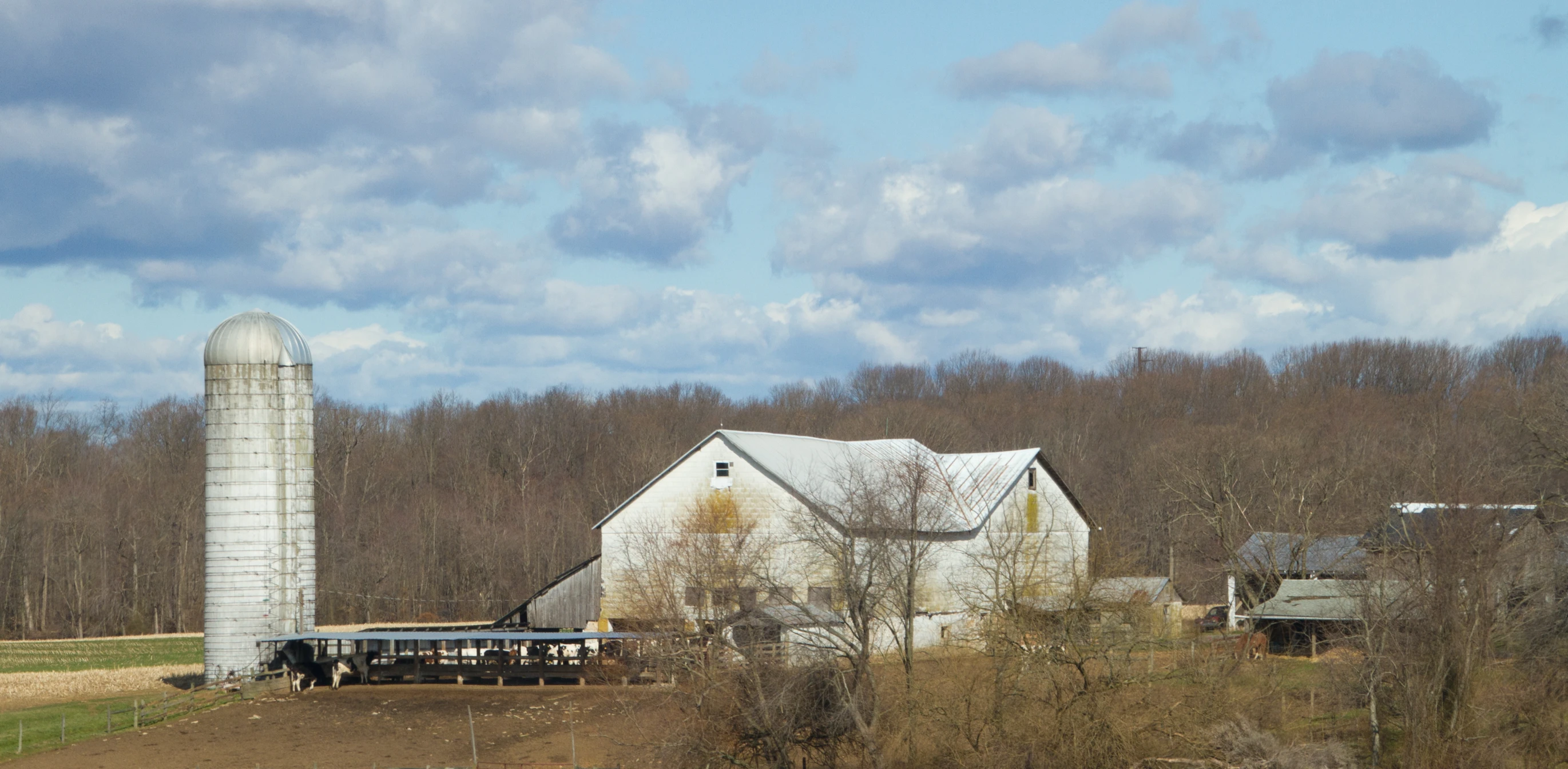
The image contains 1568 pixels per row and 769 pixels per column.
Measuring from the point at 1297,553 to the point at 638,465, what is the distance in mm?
50215

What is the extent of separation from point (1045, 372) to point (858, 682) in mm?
104979

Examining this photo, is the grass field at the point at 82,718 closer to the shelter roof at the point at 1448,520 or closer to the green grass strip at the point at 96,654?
the green grass strip at the point at 96,654

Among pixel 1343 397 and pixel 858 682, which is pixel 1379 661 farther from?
pixel 1343 397

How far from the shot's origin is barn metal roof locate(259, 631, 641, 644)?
134ft

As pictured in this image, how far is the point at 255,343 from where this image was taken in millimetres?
43750

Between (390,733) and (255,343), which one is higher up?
(255,343)

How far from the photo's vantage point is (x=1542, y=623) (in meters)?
35.6

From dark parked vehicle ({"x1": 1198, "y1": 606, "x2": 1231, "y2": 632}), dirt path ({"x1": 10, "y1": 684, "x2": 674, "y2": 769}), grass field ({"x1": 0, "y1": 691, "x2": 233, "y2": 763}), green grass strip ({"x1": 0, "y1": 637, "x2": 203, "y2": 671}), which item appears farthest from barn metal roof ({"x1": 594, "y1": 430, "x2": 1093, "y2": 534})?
green grass strip ({"x1": 0, "y1": 637, "x2": 203, "y2": 671})

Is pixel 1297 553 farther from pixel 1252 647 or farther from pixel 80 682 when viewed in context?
pixel 80 682

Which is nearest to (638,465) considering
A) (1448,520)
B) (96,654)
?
(96,654)

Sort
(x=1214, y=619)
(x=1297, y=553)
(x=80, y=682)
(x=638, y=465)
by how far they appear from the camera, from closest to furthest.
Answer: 1. (x=80, y=682)
2. (x=1297, y=553)
3. (x=1214, y=619)
4. (x=638, y=465)

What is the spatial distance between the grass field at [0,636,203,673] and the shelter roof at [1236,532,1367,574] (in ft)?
139

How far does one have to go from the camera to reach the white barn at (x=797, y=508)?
46.3 metres

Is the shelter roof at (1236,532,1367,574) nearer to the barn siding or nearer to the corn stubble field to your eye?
the barn siding
